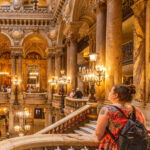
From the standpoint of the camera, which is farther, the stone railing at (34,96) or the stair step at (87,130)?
the stone railing at (34,96)

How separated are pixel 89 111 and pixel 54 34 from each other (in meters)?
15.8

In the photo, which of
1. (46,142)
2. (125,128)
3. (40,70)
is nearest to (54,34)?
(40,70)

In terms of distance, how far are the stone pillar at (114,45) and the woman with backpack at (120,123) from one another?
6026 millimetres

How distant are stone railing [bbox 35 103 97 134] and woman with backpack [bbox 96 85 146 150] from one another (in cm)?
580

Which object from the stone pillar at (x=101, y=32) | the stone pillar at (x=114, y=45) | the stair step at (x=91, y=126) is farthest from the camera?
the stone pillar at (x=101, y=32)

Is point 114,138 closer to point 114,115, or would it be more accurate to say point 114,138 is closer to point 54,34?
point 114,115

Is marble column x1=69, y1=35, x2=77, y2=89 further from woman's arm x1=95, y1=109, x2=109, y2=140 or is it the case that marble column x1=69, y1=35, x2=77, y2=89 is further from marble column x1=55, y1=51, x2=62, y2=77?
woman's arm x1=95, y1=109, x2=109, y2=140

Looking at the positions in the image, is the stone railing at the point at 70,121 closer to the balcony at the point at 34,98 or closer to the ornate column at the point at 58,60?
the ornate column at the point at 58,60

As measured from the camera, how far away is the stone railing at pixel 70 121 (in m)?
8.37

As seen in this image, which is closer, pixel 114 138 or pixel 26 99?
pixel 114 138

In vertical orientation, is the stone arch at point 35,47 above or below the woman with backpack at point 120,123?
above

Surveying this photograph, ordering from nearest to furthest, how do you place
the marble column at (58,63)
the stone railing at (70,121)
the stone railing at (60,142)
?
the stone railing at (60,142) → the stone railing at (70,121) → the marble column at (58,63)

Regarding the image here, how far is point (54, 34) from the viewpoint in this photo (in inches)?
938

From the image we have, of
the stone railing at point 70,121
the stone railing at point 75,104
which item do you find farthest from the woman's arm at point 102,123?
the stone railing at point 75,104
